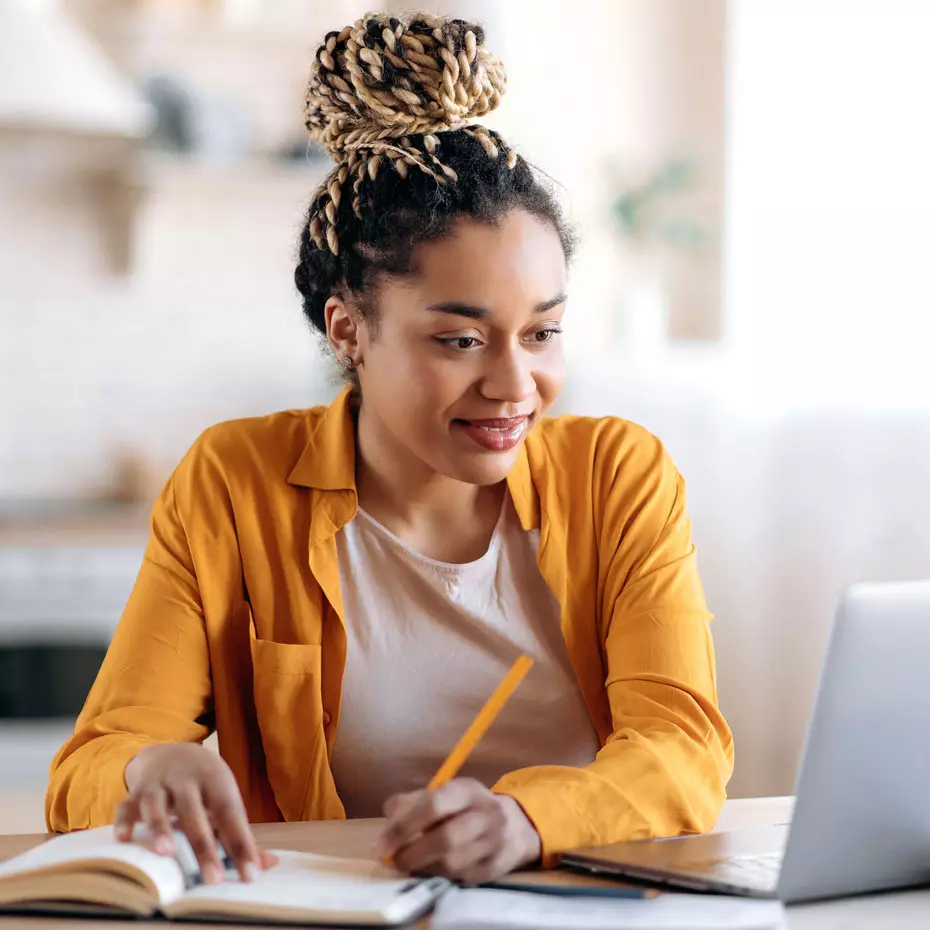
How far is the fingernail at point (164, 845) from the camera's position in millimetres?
895

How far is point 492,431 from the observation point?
1.30 metres

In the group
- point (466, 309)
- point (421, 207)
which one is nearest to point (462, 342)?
point (466, 309)

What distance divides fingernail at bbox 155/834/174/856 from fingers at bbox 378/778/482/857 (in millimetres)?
149

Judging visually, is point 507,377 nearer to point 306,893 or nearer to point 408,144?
point 408,144

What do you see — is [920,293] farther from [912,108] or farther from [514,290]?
A: [514,290]

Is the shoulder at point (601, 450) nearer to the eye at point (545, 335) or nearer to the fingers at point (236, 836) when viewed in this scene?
the eye at point (545, 335)

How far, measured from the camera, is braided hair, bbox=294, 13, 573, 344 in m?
1.32

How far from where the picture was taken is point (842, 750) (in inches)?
32.9

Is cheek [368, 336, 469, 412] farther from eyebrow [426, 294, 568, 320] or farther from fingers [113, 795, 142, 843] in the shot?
fingers [113, 795, 142, 843]

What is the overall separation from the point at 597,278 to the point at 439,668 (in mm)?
2263

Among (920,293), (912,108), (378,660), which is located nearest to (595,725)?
(378,660)

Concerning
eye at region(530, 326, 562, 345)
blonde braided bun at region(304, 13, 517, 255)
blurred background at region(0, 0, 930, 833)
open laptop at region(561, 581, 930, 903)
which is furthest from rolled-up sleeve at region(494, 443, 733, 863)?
blurred background at region(0, 0, 930, 833)

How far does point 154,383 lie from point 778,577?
1.74 m

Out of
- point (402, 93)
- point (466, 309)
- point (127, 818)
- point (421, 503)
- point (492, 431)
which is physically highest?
point (402, 93)
